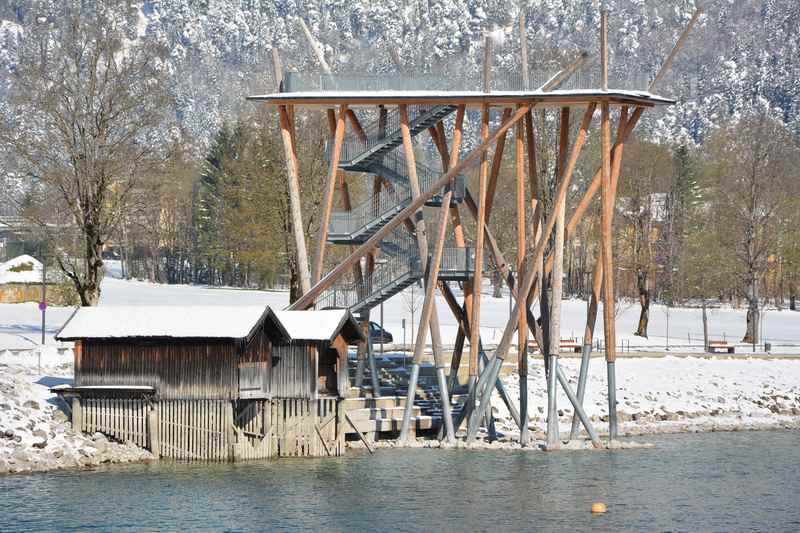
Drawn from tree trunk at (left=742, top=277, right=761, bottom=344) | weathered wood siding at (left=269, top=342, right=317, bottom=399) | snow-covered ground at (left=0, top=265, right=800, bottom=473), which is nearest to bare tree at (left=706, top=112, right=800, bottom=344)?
tree trunk at (left=742, top=277, right=761, bottom=344)

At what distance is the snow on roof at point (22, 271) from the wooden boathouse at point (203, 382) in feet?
157

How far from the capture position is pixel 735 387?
63.7m

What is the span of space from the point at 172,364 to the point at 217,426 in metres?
2.59

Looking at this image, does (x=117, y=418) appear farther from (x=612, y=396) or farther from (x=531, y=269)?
(x=612, y=396)

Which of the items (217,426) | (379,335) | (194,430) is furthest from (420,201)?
(379,335)

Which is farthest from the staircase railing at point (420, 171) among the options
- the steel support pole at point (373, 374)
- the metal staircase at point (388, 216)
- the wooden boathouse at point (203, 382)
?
the wooden boathouse at point (203, 382)

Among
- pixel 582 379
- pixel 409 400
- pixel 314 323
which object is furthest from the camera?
pixel 582 379

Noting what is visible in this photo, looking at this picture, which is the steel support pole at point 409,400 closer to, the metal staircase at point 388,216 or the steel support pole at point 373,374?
the metal staircase at point 388,216

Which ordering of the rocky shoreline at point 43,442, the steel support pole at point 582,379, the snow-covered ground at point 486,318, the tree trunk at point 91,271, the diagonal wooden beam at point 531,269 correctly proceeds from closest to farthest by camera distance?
the rocky shoreline at point 43,442
the diagonal wooden beam at point 531,269
the steel support pole at point 582,379
the tree trunk at point 91,271
the snow-covered ground at point 486,318

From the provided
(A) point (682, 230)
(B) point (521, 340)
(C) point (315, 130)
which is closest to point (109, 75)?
(C) point (315, 130)

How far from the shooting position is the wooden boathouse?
46.4 m

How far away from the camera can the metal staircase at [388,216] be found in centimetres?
5131

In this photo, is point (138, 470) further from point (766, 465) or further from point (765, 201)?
point (765, 201)

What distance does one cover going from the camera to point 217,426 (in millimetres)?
46500
